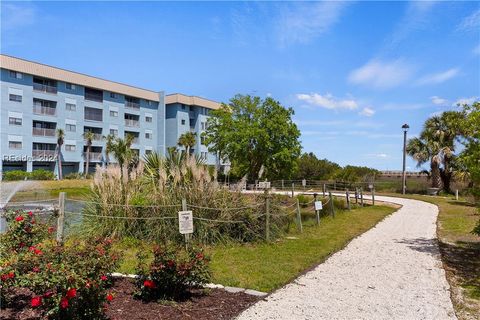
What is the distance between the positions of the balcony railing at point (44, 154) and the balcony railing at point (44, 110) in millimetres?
4273

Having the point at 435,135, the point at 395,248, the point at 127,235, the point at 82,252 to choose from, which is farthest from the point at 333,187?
the point at 82,252

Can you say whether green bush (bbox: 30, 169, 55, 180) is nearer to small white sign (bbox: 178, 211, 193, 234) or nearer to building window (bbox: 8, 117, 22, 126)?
building window (bbox: 8, 117, 22, 126)

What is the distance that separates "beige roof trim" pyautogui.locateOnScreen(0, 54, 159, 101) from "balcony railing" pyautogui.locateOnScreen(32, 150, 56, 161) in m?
8.34

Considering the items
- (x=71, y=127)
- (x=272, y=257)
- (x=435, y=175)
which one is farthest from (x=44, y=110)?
(x=272, y=257)

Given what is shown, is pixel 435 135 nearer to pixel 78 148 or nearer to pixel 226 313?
pixel 226 313

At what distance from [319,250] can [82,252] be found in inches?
233

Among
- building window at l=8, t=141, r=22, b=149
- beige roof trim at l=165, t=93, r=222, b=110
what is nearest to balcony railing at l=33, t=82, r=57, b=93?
building window at l=8, t=141, r=22, b=149

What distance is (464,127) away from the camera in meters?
8.50

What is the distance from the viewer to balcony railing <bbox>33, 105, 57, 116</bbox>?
1641 inches

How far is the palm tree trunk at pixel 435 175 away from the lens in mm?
31322

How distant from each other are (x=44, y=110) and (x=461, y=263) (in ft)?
145

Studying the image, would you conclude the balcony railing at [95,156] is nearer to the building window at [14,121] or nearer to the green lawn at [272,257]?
the building window at [14,121]

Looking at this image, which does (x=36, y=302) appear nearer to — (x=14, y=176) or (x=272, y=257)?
(x=272, y=257)

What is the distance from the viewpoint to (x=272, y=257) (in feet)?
26.2
